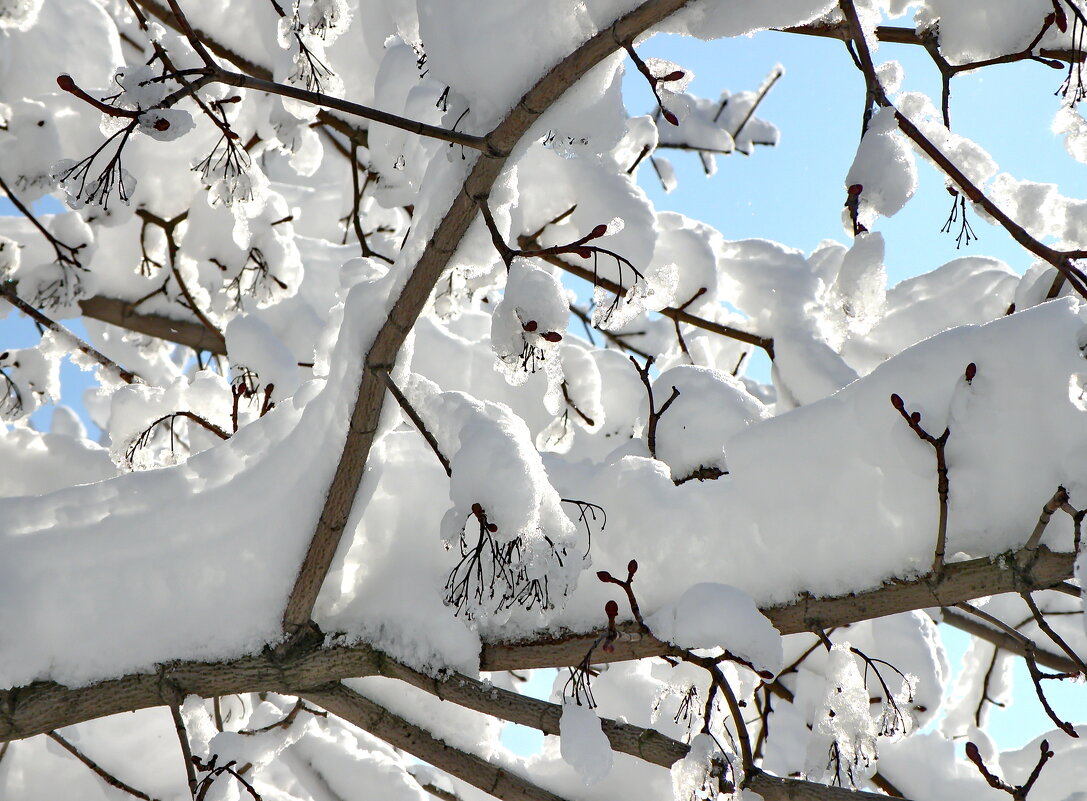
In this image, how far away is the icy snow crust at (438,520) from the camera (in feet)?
4.75

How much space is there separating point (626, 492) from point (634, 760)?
0.74 meters

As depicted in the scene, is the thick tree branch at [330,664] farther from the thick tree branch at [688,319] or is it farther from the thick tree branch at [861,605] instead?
the thick tree branch at [688,319]

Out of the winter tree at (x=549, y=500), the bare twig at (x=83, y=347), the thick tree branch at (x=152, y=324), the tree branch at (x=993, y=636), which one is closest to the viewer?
the winter tree at (x=549, y=500)

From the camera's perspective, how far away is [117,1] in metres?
4.61

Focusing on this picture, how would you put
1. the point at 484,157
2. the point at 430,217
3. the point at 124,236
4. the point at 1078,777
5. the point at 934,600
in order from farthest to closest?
the point at 124,236, the point at 1078,777, the point at 934,600, the point at 430,217, the point at 484,157

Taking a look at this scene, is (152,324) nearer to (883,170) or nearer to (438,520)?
(438,520)

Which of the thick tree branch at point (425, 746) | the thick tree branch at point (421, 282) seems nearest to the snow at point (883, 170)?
the thick tree branch at point (421, 282)

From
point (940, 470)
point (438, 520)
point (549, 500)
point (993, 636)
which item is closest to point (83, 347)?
point (438, 520)

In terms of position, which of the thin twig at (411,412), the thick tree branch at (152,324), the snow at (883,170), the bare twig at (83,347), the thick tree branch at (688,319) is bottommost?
the thin twig at (411,412)

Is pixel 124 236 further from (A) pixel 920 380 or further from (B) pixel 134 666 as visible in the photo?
(A) pixel 920 380

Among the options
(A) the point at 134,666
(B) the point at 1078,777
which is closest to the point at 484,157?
(A) the point at 134,666

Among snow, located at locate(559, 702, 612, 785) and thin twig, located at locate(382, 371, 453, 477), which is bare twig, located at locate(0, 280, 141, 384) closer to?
thin twig, located at locate(382, 371, 453, 477)

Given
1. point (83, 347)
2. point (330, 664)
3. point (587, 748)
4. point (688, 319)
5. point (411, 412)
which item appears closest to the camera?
point (587, 748)

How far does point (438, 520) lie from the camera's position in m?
1.76
